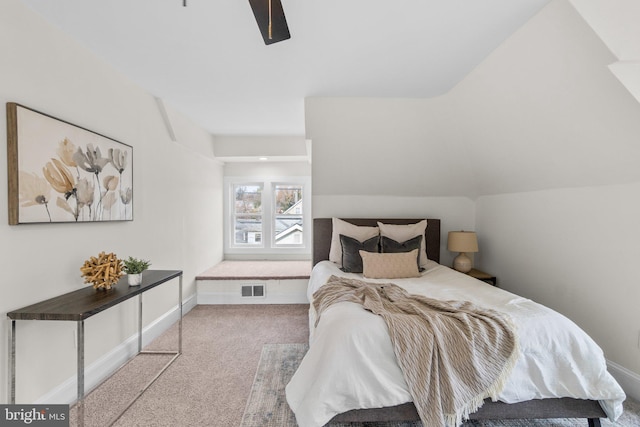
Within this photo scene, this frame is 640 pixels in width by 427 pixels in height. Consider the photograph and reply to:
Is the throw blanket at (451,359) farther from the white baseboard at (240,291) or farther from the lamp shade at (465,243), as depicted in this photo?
the white baseboard at (240,291)

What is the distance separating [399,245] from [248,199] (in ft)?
9.56

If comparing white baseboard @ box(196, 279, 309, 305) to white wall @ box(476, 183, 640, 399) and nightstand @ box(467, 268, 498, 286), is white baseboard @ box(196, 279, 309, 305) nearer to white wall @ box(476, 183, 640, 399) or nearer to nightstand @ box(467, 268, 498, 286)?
nightstand @ box(467, 268, 498, 286)

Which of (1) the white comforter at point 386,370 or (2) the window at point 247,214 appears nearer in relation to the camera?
(1) the white comforter at point 386,370

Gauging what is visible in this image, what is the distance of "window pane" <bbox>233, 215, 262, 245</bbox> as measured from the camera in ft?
16.8

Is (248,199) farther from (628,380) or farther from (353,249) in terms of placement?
(628,380)

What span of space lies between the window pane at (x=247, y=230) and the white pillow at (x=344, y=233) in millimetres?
1949

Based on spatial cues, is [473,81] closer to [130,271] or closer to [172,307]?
[130,271]

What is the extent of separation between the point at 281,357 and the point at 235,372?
412 millimetres

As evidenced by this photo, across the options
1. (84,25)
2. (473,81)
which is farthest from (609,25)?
(84,25)

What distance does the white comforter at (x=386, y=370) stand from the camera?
4.99 ft

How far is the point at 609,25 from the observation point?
152 cm

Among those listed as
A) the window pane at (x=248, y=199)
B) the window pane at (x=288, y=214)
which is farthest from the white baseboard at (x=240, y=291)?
the window pane at (x=248, y=199)

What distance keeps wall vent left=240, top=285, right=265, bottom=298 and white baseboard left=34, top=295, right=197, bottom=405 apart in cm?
86

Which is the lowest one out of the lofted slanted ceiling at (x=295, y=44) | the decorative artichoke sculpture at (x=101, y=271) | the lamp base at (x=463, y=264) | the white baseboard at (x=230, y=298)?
the white baseboard at (x=230, y=298)
